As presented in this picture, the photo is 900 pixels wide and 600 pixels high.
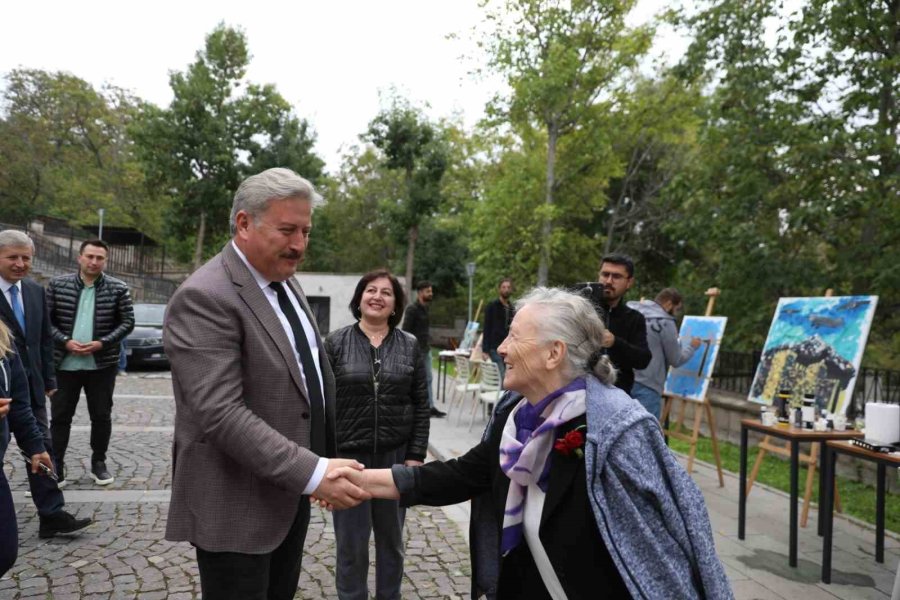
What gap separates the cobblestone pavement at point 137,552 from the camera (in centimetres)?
363

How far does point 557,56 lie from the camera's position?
19.4 meters

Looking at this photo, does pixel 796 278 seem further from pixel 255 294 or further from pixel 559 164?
pixel 559 164

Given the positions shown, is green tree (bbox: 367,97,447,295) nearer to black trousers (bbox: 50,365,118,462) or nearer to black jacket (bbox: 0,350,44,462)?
black trousers (bbox: 50,365,118,462)

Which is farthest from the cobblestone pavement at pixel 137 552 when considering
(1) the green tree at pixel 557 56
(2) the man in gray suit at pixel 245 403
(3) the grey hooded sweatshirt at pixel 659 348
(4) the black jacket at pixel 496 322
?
(1) the green tree at pixel 557 56

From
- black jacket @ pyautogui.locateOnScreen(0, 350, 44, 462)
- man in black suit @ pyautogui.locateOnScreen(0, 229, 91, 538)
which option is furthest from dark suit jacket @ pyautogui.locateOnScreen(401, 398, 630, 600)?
man in black suit @ pyautogui.locateOnScreen(0, 229, 91, 538)

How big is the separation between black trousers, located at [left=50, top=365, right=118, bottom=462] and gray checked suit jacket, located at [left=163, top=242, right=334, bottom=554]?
3.89 meters

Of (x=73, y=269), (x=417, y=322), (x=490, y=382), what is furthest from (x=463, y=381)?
(x=73, y=269)

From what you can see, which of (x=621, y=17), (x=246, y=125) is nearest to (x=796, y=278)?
(x=621, y=17)

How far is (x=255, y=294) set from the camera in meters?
2.16

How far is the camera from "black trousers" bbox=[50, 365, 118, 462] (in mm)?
5273

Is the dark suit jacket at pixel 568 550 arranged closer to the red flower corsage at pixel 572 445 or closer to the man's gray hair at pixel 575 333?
the red flower corsage at pixel 572 445

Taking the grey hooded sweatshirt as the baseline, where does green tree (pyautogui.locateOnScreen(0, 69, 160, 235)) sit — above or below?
above

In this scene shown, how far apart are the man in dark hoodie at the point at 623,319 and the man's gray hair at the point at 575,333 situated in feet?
7.79

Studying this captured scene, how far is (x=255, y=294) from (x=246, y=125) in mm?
34729
